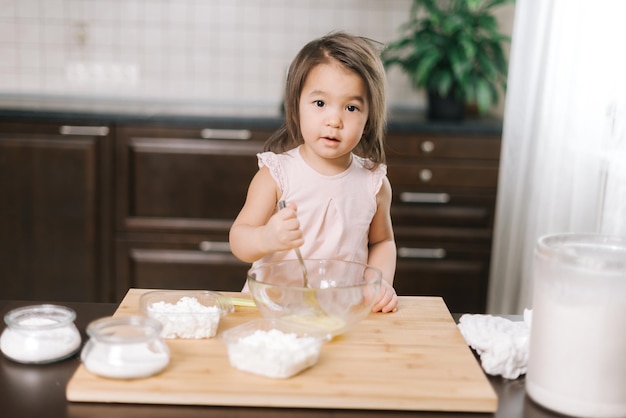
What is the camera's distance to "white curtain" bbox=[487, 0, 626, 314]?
2051 mm

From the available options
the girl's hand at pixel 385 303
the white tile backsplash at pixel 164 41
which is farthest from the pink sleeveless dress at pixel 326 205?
the white tile backsplash at pixel 164 41

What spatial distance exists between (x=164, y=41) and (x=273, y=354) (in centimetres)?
270

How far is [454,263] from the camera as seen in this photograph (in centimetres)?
309

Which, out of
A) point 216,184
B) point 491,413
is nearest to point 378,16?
point 216,184

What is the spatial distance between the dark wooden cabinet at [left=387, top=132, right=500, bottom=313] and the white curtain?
20cm

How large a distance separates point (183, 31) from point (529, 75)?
1591mm

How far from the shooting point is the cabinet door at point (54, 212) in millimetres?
2973

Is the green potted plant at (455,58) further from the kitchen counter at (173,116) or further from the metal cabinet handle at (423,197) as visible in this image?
the metal cabinet handle at (423,197)

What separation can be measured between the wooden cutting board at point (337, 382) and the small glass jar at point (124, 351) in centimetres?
1

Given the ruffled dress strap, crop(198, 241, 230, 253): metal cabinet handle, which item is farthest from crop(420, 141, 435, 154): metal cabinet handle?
the ruffled dress strap

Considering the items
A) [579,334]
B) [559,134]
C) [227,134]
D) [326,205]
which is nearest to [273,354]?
[579,334]

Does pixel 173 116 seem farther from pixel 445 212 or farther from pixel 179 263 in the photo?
pixel 445 212

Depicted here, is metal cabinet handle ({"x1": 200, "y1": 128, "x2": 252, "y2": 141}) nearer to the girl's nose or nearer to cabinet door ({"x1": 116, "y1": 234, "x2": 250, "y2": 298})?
cabinet door ({"x1": 116, "y1": 234, "x2": 250, "y2": 298})

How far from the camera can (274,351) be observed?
3.33 ft
